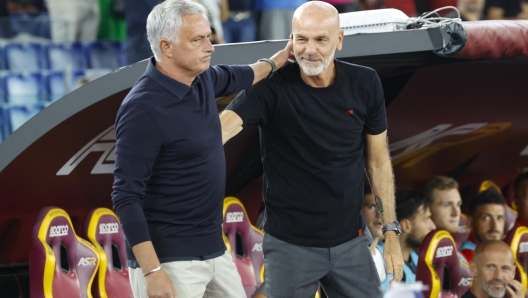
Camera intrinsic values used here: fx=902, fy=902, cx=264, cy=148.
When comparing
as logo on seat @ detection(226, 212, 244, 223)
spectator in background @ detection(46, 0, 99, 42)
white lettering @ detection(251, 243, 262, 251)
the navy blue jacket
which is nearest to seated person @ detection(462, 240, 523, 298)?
white lettering @ detection(251, 243, 262, 251)

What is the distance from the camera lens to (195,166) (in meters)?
2.74

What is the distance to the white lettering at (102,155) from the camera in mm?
4301

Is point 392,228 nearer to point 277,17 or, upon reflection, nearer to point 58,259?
point 58,259

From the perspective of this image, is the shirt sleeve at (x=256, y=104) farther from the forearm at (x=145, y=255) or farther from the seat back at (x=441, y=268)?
the seat back at (x=441, y=268)

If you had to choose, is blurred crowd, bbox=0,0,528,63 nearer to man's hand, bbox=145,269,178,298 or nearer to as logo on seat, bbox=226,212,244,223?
as logo on seat, bbox=226,212,244,223

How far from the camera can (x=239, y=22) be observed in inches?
240

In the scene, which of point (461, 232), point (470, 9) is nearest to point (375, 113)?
point (461, 232)

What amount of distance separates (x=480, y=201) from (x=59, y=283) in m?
2.87

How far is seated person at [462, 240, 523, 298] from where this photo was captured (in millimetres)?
4910

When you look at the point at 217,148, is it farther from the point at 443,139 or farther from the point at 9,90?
the point at 9,90

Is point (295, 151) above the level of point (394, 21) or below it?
below

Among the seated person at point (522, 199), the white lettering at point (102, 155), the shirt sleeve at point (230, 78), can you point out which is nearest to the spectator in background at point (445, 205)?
the seated person at point (522, 199)

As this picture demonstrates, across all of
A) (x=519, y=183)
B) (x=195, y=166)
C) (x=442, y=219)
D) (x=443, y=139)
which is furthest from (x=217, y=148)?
(x=519, y=183)

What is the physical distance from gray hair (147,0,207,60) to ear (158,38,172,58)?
0.03 feet
